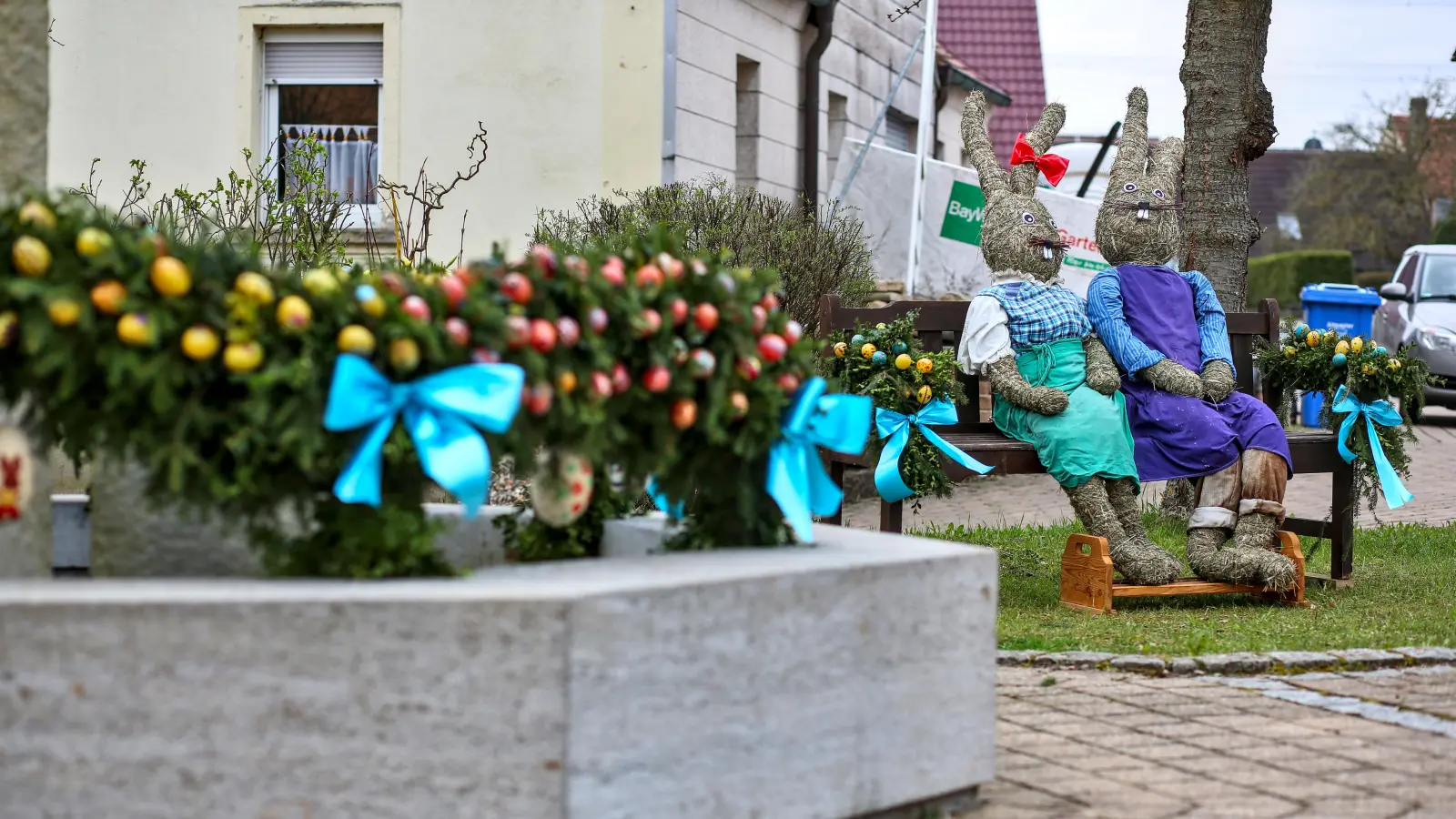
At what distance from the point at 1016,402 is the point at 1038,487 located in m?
5.00

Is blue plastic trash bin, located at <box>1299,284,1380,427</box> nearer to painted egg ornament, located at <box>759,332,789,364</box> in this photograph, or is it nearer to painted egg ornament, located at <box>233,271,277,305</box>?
painted egg ornament, located at <box>759,332,789,364</box>

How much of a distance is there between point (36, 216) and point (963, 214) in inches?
455

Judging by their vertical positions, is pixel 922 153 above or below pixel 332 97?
below

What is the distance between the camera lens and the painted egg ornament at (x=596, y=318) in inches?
112

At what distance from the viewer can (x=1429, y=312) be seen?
15.9 metres

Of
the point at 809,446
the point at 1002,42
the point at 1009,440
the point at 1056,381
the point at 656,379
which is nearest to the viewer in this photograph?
the point at 656,379

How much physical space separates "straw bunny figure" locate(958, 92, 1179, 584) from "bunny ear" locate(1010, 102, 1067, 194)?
17cm

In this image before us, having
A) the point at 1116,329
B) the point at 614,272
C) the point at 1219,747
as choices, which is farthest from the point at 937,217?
the point at 614,272

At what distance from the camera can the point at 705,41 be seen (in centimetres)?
1132

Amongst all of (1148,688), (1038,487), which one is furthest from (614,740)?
(1038,487)

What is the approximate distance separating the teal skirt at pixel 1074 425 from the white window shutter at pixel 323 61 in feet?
21.3

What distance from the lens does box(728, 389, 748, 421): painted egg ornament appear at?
120 inches

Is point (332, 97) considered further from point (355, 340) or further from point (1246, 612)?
point (355, 340)

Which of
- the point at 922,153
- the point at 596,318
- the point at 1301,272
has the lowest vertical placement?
the point at 596,318
